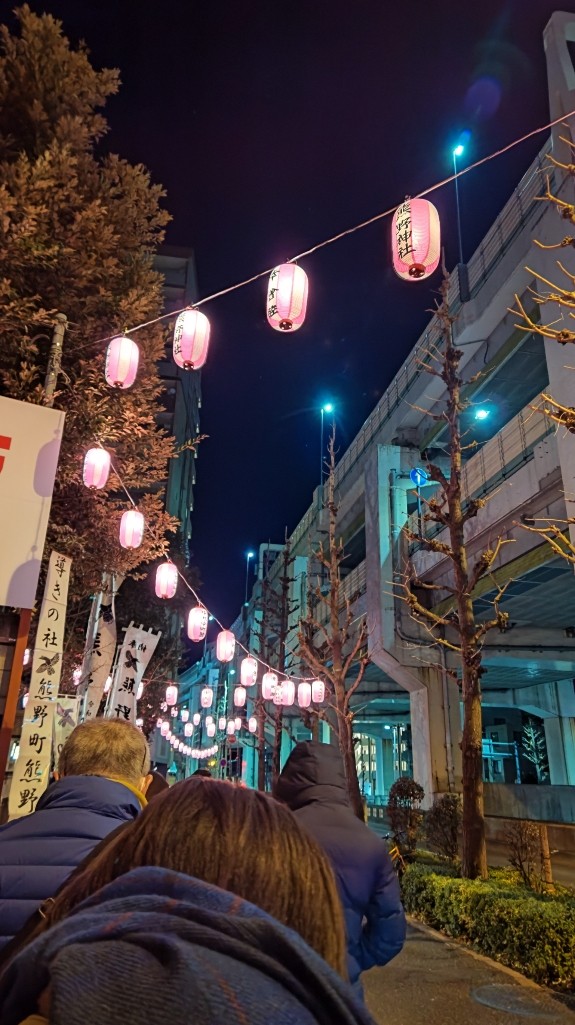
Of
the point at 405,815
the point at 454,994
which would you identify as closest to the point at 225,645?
the point at 405,815

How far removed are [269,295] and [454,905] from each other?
31.6ft

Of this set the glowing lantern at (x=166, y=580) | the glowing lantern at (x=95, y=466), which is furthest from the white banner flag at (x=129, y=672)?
the glowing lantern at (x=95, y=466)

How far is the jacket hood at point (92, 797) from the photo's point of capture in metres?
2.24

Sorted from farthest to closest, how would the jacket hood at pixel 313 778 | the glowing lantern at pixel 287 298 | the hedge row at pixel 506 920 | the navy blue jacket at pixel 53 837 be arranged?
the glowing lantern at pixel 287 298 → the hedge row at pixel 506 920 → the jacket hood at pixel 313 778 → the navy blue jacket at pixel 53 837

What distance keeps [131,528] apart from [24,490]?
13.6ft

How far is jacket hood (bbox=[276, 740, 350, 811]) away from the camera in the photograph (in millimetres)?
3773

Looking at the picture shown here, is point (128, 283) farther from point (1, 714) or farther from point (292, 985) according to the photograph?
point (292, 985)

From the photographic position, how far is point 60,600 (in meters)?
8.91

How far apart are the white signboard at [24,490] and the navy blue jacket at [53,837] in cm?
422

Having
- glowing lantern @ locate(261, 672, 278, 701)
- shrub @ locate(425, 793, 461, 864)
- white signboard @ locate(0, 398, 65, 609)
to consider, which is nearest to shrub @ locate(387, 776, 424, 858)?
shrub @ locate(425, 793, 461, 864)

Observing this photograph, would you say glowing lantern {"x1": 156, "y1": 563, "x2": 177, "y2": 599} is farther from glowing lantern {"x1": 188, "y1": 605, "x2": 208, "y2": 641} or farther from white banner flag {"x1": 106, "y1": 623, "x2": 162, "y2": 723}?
glowing lantern {"x1": 188, "y1": 605, "x2": 208, "y2": 641}

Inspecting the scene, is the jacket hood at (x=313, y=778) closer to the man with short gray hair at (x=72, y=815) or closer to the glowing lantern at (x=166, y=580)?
the man with short gray hair at (x=72, y=815)

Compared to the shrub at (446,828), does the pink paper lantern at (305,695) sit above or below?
above

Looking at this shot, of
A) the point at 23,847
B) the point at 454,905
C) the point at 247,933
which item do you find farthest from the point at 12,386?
the point at 454,905
